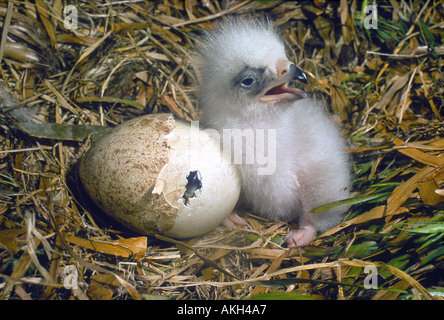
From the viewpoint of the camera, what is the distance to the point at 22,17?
2.01 meters

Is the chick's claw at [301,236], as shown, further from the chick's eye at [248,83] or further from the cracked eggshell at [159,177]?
the chick's eye at [248,83]

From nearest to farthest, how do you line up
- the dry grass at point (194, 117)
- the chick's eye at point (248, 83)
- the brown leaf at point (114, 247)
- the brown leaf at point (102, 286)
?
the brown leaf at point (102, 286) → the dry grass at point (194, 117) → the brown leaf at point (114, 247) → the chick's eye at point (248, 83)

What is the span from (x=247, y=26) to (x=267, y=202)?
947 millimetres

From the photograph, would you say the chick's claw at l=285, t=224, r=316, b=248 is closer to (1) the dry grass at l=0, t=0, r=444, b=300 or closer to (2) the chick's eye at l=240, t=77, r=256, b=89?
(1) the dry grass at l=0, t=0, r=444, b=300

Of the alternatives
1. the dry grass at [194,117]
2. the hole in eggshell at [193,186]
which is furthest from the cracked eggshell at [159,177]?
the dry grass at [194,117]

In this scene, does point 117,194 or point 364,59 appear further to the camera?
point 364,59

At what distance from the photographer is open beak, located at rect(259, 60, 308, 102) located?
1565 millimetres

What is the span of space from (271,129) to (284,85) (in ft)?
0.75

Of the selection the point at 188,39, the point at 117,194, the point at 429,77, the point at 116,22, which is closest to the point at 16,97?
the point at 116,22

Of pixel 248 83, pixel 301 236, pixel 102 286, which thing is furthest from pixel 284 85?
pixel 102 286

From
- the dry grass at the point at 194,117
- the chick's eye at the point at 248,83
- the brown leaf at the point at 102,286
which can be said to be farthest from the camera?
the chick's eye at the point at 248,83

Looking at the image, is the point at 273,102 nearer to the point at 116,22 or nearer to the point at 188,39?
the point at 188,39

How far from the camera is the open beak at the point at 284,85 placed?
5.14ft

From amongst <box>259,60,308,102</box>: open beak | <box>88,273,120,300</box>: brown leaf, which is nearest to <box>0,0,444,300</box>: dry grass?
<box>88,273,120,300</box>: brown leaf
